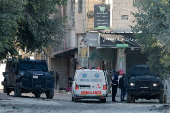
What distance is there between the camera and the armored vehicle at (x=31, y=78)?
22.0 metres

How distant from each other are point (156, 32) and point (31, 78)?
10.2 metres

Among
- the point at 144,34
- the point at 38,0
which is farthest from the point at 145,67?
the point at 38,0

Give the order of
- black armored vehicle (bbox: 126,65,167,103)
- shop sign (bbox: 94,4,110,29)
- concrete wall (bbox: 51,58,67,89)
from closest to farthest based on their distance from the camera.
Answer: black armored vehicle (bbox: 126,65,167,103), shop sign (bbox: 94,4,110,29), concrete wall (bbox: 51,58,67,89)

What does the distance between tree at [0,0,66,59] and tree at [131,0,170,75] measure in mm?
4953

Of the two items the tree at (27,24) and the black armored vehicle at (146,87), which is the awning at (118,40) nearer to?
the tree at (27,24)

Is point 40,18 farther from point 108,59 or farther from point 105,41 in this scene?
point 108,59

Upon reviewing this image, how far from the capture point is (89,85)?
19406 millimetres

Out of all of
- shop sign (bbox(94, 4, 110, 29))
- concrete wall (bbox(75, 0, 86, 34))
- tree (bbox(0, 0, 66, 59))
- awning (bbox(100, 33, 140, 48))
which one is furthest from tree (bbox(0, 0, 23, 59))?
concrete wall (bbox(75, 0, 86, 34))

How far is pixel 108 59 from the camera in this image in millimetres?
30656

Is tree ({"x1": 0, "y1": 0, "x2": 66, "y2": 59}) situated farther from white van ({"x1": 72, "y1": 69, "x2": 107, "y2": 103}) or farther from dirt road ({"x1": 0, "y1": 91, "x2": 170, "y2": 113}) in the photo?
white van ({"x1": 72, "y1": 69, "x2": 107, "y2": 103})

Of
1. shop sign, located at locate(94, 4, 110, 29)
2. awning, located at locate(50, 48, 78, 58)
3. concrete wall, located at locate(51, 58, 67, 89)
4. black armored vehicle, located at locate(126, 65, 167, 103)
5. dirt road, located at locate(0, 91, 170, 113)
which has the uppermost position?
shop sign, located at locate(94, 4, 110, 29)

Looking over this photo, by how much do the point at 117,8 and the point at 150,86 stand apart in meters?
11.7

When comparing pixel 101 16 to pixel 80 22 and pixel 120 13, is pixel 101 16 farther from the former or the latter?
pixel 80 22

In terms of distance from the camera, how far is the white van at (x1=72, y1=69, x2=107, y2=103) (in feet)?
63.2
